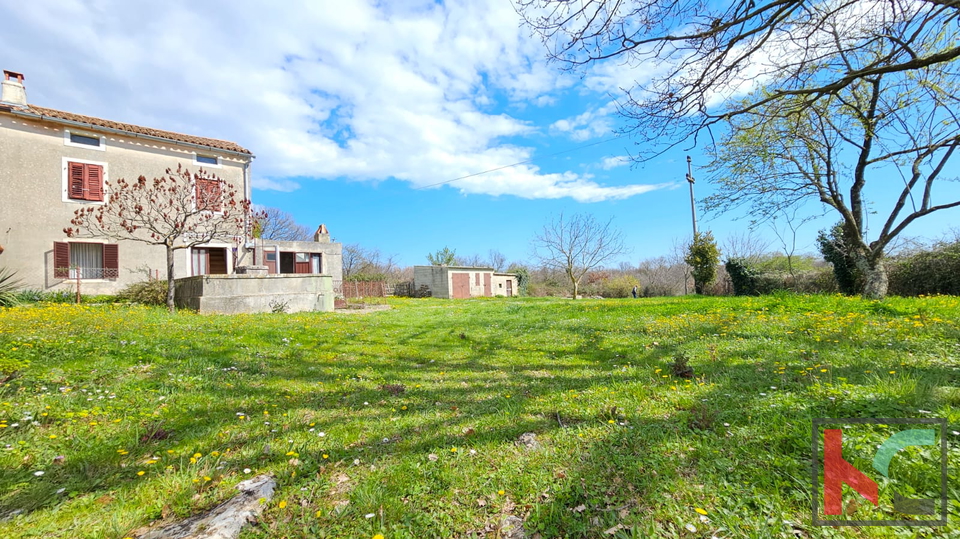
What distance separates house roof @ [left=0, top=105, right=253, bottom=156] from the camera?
13.2 meters

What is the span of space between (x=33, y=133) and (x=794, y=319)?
23.1m

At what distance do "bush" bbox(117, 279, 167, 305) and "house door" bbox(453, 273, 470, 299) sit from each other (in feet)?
59.7

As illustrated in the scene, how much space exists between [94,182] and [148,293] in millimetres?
5687

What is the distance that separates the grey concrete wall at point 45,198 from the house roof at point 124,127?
390 mm

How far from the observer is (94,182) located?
14.2 metres

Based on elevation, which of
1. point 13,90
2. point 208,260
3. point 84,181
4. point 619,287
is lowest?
point 619,287

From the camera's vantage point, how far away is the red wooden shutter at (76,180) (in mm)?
13781

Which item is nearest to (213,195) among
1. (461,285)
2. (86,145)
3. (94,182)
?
(94,182)

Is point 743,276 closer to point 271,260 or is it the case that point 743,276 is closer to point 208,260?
point 271,260

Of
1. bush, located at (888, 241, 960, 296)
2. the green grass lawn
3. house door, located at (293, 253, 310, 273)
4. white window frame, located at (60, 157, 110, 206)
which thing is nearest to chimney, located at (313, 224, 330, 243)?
house door, located at (293, 253, 310, 273)

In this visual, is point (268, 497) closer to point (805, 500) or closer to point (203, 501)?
point (203, 501)

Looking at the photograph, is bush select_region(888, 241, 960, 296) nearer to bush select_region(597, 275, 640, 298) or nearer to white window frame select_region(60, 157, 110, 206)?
bush select_region(597, 275, 640, 298)

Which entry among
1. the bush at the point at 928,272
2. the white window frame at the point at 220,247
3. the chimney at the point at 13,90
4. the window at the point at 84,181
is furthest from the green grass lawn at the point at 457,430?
the chimney at the point at 13,90

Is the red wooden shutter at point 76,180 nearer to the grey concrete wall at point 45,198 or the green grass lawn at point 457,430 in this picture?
the grey concrete wall at point 45,198
